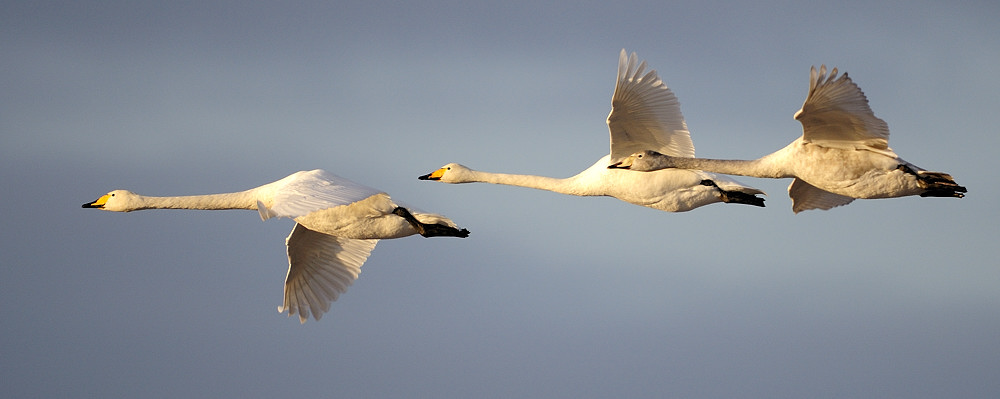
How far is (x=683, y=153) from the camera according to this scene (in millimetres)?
29938

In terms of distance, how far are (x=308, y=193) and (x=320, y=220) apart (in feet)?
6.03

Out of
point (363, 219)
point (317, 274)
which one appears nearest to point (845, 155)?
point (363, 219)

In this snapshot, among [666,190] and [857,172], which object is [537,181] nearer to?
[666,190]

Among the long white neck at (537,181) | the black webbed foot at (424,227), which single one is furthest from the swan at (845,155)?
the black webbed foot at (424,227)

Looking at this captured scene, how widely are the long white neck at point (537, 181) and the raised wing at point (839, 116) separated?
216 inches

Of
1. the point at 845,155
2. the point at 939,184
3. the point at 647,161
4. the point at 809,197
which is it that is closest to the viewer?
the point at 939,184

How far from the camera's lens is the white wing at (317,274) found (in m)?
31.2

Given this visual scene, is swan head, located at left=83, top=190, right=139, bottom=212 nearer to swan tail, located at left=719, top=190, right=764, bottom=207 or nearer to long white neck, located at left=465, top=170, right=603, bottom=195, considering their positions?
long white neck, located at left=465, top=170, right=603, bottom=195

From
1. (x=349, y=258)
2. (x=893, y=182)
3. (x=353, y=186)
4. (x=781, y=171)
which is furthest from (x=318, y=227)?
(x=893, y=182)

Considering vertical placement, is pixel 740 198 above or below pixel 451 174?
below

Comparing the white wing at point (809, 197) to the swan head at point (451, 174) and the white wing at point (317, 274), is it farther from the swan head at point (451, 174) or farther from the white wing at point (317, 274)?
the white wing at point (317, 274)

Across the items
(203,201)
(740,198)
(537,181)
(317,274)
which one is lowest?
(317,274)

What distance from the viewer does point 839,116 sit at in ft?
82.1

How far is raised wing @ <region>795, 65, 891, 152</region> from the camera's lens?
24469 millimetres
